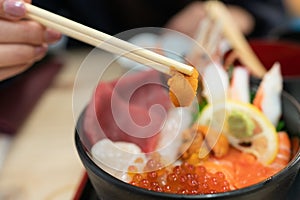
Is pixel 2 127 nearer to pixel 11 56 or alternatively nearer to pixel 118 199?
pixel 11 56

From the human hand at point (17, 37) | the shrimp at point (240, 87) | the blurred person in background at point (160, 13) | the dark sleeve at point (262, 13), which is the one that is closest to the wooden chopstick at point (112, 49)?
the human hand at point (17, 37)

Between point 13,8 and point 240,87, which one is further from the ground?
point 13,8

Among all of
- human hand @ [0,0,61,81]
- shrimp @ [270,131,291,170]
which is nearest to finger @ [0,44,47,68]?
human hand @ [0,0,61,81]

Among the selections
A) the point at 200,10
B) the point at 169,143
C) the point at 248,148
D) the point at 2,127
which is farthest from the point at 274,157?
the point at 200,10

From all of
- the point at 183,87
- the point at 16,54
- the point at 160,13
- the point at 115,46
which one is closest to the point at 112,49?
the point at 115,46

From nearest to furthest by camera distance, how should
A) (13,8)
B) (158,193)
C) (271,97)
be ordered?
(158,193) < (13,8) < (271,97)

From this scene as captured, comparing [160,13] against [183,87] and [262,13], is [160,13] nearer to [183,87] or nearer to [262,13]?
[262,13]
